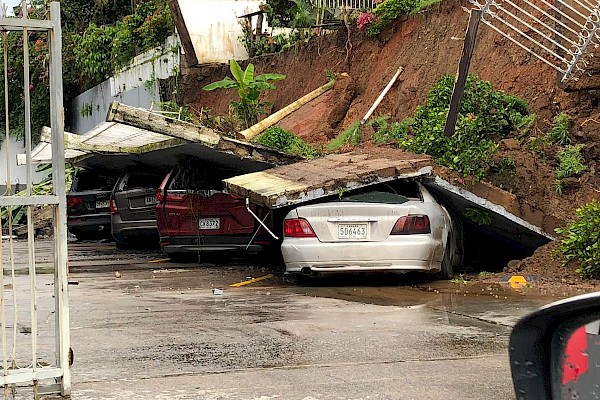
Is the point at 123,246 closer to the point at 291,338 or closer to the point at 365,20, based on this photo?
the point at 365,20

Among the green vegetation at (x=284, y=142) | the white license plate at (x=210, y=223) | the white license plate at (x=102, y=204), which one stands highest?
the green vegetation at (x=284, y=142)

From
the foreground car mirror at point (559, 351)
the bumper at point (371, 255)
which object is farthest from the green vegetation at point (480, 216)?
the foreground car mirror at point (559, 351)

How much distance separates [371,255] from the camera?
409 inches

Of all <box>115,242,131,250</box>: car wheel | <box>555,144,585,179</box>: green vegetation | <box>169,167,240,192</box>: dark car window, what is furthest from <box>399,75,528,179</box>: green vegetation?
<box>115,242,131,250</box>: car wheel

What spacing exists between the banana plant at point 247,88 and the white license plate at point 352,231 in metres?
7.15

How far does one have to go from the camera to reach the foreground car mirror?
7.34 ft

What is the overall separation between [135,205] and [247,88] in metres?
3.01

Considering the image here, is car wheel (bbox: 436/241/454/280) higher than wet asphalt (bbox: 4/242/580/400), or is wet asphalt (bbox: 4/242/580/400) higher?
car wheel (bbox: 436/241/454/280)

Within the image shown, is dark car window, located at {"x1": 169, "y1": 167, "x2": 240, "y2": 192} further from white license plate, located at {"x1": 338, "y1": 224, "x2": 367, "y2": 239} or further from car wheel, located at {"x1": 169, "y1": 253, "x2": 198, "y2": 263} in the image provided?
white license plate, located at {"x1": 338, "y1": 224, "x2": 367, "y2": 239}

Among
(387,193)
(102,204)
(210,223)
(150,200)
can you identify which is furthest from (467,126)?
(102,204)

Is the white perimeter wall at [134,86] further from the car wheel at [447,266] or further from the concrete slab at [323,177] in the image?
the car wheel at [447,266]

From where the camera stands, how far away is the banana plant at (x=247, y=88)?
56.4 ft

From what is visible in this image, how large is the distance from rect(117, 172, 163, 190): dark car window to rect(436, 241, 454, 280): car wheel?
6817mm

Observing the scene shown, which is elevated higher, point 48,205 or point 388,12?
point 388,12
